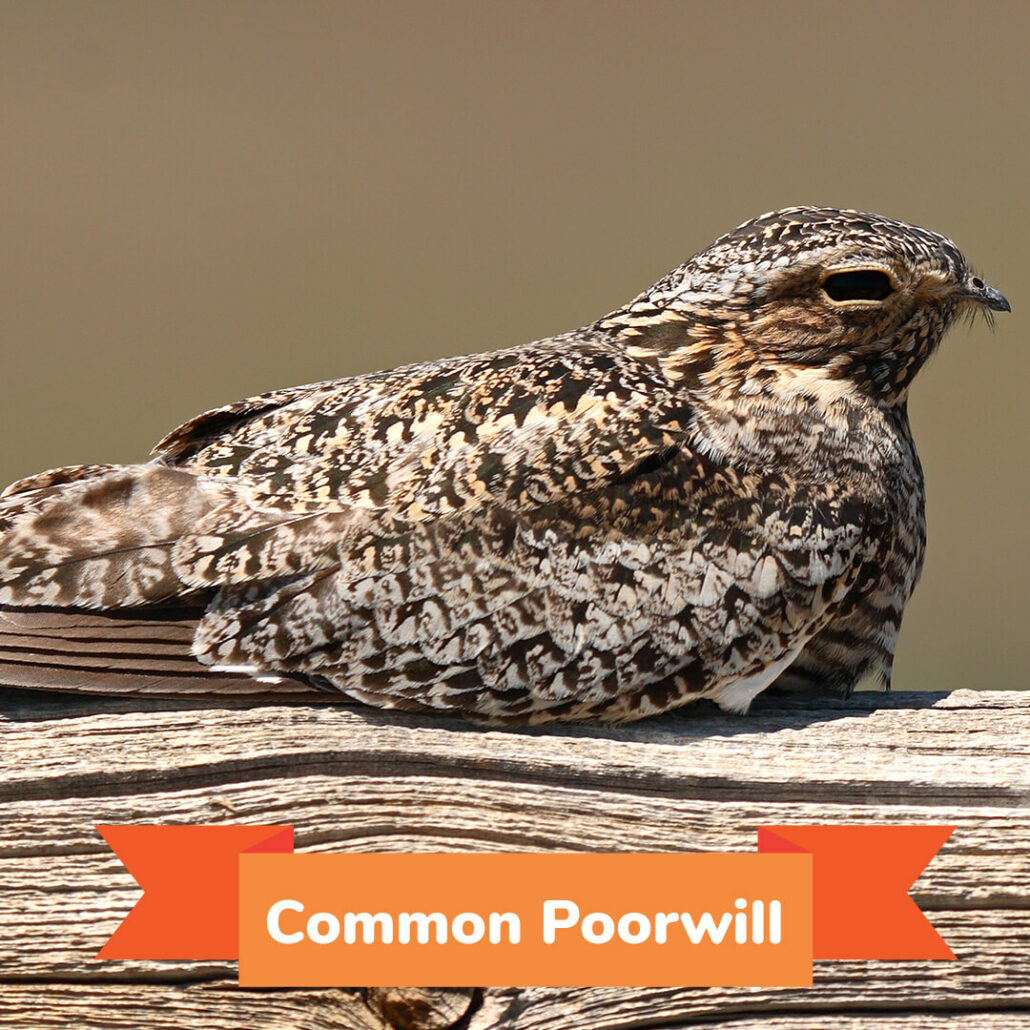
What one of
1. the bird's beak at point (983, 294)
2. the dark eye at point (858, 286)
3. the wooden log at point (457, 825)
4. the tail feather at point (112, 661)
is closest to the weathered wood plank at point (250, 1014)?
the wooden log at point (457, 825)

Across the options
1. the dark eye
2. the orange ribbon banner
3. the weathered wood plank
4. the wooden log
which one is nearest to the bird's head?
the dark eye

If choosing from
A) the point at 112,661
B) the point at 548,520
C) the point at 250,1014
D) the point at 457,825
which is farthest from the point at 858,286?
the point at 250,1014

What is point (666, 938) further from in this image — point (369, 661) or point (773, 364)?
point (773, 364)

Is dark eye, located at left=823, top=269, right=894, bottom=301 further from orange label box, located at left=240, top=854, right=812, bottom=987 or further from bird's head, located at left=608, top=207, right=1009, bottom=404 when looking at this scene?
orange label box, located at left=240, top=854, right=812, bottom=987

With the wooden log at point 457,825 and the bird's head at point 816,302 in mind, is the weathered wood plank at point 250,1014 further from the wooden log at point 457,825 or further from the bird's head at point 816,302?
the bird's head at point 816,302

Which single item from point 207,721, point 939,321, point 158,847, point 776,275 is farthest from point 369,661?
point 939,321
